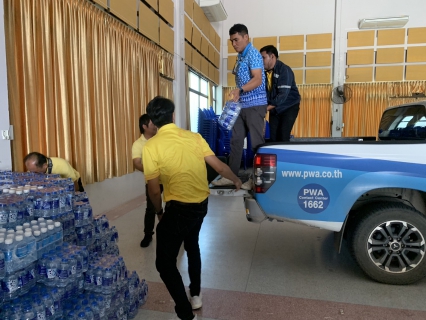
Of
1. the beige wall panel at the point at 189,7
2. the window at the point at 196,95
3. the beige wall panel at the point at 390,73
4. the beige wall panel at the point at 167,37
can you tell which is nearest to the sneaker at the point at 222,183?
the beige wall panel at the point at 167,37

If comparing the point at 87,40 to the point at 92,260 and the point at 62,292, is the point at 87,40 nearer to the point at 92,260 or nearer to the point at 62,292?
the point at 92,260

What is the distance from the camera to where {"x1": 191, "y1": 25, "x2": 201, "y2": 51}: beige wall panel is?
8.80 metres

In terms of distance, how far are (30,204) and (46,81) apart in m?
2.35

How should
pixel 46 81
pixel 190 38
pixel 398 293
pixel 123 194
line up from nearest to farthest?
pixel 398 293 < pixel 46 81 < pixel 123 194 < pixel 190 38

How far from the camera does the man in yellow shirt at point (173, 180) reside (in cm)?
190

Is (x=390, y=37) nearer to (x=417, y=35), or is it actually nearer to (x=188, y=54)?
(x=417, y=35)

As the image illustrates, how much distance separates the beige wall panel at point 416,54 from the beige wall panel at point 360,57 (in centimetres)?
115

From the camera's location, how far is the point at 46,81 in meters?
3.64

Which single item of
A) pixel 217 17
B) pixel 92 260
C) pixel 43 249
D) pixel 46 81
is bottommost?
pixel 92 260

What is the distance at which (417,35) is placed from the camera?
1046 centimetres

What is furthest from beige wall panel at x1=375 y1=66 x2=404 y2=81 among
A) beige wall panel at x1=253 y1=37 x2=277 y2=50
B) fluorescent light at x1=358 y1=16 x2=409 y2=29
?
beige wall panel at x1=253 y1=37 x2=277 y2=50

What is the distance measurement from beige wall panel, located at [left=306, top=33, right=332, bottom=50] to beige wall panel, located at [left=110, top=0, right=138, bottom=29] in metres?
7.51

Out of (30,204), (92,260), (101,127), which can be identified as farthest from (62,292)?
(101,127)

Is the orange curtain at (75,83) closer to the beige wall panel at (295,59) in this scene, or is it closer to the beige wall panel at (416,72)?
the beige wall panel at (295,59)
